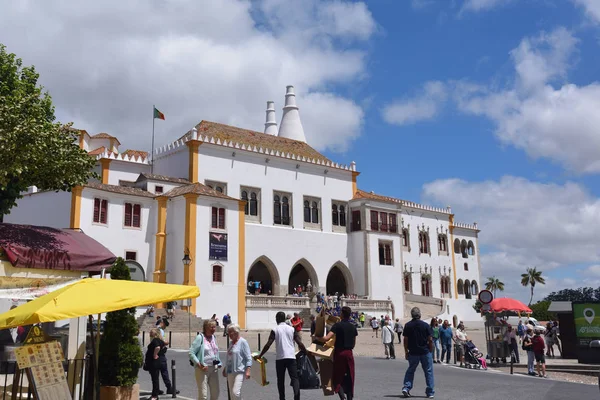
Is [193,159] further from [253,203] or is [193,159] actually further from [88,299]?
[88,299]

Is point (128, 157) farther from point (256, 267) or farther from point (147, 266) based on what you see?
point (256, 267)

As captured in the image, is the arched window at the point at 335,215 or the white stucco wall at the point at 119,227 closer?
the white stucco wall at the point at 119,227

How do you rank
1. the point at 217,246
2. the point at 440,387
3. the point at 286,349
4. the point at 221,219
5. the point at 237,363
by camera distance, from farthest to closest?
the point at 221,219, the point at 217,246, the point at 440,387, the point at 286,349, the point at 237,363

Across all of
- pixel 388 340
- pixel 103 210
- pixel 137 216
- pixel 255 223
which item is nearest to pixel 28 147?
pixel 388 340

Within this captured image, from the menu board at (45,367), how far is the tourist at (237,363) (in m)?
2.27

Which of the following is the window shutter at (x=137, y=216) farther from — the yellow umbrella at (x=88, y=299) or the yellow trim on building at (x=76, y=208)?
the yellow umbrella at (x=88, y=299)

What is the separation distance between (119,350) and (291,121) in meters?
45.8

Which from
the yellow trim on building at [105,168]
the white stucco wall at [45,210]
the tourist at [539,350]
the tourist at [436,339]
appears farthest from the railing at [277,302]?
the tourist at [539,350]

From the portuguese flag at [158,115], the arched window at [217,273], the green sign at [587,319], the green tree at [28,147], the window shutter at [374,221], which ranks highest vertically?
the portuguese flag at [158,115]

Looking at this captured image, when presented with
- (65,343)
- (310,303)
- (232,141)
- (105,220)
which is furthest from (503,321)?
(232,141)

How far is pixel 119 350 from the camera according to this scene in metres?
9.98

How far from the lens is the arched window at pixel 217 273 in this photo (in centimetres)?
3469

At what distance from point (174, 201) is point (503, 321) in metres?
20.8

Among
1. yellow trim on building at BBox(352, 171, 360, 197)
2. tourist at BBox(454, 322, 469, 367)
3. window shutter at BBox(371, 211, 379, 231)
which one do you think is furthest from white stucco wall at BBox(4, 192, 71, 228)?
window shutter at BBox(371, 211, 379, 231)
